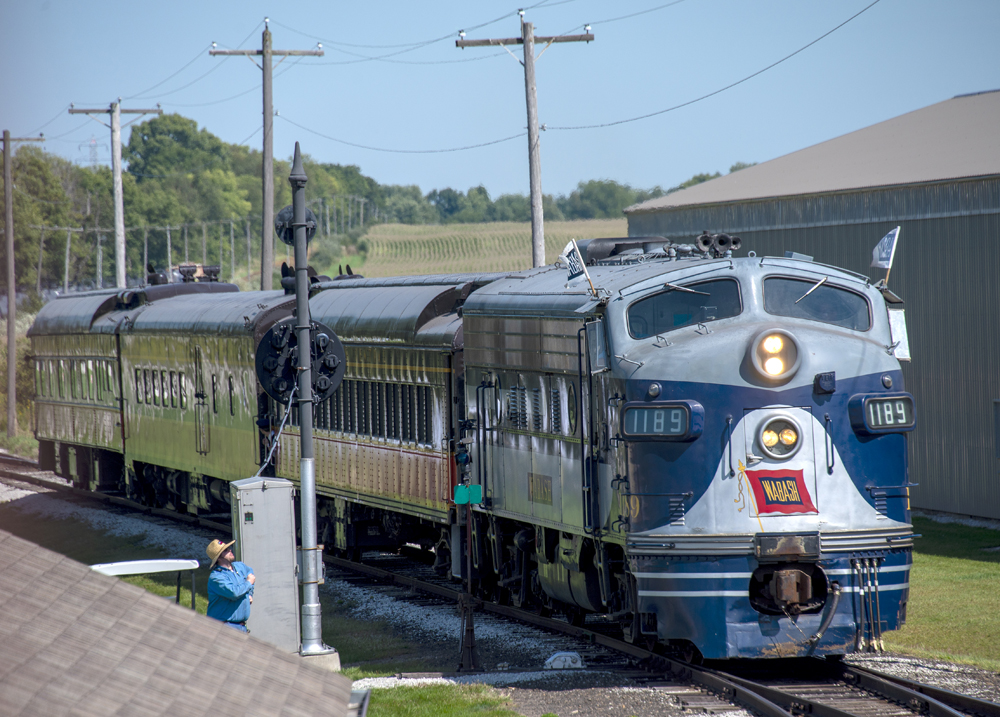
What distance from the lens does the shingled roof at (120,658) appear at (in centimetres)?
429

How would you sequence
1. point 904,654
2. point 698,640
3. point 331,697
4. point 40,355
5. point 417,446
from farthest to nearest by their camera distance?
point 40,355, point 417,446, point 904,654, point 698,640, point 331,697

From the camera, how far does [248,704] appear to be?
4738 mm

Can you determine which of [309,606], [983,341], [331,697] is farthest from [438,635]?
[983,341]

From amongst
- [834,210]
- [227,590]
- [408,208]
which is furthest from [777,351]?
[408,208]

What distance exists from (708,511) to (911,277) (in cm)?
1416

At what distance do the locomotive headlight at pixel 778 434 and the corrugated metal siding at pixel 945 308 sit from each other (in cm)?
1251

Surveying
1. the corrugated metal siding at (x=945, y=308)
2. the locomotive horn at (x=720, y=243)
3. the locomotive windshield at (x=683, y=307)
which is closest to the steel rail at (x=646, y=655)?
the locomotive windshield at (x=683, y=307)

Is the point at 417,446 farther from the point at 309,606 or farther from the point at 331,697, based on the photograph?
the point at 331,697

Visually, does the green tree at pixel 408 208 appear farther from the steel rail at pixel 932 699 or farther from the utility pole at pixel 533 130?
the steel rail at pixel 932 699

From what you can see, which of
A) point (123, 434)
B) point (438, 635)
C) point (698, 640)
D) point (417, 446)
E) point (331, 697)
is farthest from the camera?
point (123, 434)

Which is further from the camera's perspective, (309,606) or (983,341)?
(983,341)

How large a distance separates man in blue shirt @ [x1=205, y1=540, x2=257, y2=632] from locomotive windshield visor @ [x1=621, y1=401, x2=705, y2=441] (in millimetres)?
3424

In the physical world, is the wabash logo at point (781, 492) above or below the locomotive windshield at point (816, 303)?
below

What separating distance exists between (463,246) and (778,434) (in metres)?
76.3
